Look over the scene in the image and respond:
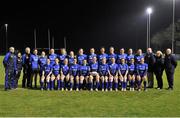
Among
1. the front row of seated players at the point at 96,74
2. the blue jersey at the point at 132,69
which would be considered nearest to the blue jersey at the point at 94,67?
the front row of seated players at the point at 96,74

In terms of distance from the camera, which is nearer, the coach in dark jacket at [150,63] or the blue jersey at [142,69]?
the blue jersey at [142,69]

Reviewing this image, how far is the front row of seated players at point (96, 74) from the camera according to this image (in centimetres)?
1331

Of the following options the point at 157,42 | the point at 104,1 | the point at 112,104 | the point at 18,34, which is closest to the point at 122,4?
the point at 104,1

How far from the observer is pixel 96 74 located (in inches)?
523

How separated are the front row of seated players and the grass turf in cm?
66

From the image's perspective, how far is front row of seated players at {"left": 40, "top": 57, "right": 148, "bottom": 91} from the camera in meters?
13.3

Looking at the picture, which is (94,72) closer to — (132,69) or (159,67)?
(132,69)

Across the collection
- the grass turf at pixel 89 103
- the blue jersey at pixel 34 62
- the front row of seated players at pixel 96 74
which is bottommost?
the grass turf at pixel 89 103

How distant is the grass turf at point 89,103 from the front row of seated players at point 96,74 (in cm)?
66

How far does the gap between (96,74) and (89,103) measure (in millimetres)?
3021

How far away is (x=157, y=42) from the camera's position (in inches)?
1758

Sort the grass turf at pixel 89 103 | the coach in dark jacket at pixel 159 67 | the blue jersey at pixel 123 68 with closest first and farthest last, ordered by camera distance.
→ the grass turf at pixel 89 103
the blue jersey at pixel 123 68
the coach in dark jacket at pixel 159 67

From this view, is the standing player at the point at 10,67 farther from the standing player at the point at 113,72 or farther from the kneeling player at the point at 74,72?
the standing player at the point at 113,72

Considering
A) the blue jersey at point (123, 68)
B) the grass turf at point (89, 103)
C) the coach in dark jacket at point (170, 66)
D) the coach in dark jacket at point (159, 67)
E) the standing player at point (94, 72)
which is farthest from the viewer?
the coach in dark jacket at point (159, 67)
